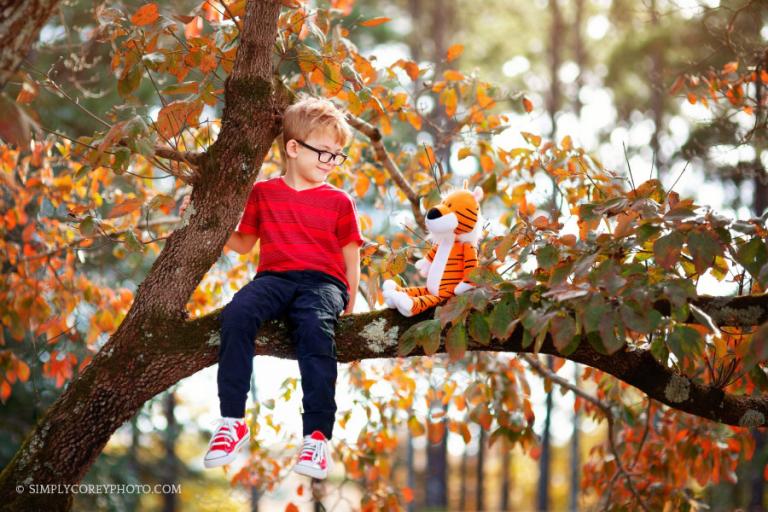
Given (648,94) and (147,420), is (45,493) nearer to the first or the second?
(147,420)

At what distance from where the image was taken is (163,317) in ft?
8.55

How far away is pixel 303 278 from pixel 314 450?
0.61 meters

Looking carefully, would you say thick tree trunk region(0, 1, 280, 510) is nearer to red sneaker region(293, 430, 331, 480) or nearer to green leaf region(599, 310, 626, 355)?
red sneaker region(293, 430, 331, 480)

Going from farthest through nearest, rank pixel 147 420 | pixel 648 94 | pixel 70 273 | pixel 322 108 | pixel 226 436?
pixel 648 94, pixel 147 420, pixel 70 273, pixel 322 108, pixel 226 436

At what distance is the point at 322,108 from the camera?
2.81 meters

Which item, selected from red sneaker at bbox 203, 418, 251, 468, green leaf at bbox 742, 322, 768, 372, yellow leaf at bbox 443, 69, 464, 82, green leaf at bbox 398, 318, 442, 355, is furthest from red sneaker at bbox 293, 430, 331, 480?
yellow leaf at bbox 443, 69, 464, 82

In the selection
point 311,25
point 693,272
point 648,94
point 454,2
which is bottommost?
point 693,272

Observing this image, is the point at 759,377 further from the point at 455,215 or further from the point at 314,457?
the point at 314,457

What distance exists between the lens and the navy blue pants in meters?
2.44

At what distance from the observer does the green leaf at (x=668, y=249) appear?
2064 mm

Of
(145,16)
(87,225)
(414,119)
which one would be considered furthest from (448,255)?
(414,119)

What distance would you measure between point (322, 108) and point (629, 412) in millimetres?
2224

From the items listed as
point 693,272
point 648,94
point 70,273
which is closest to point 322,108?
point 693,272

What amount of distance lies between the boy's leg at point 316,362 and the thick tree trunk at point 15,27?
1.14m
